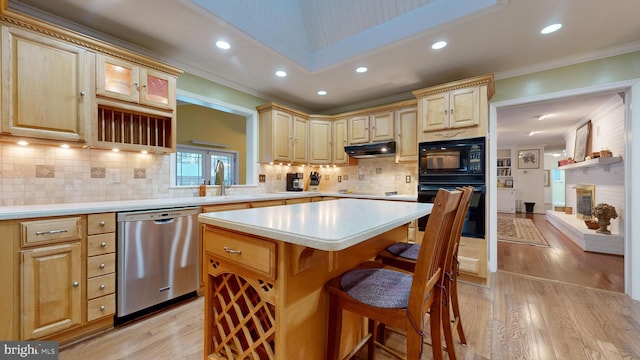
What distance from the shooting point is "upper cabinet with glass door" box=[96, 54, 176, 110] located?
7.06ft

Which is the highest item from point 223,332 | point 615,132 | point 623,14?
point 623,14

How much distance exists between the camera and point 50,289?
1.68m

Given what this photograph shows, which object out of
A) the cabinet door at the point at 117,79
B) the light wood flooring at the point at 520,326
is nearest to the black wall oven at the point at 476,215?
the light wood flooring at the point at 520,326

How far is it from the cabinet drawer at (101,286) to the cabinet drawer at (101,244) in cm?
19

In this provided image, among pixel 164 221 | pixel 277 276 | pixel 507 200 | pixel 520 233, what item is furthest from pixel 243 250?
pixel 507 200

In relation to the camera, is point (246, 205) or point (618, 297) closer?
point (618, 297)

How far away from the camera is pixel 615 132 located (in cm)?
395

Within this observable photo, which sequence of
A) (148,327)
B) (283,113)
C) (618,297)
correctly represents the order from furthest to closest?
(283,113) → (618,297) → (148,327)

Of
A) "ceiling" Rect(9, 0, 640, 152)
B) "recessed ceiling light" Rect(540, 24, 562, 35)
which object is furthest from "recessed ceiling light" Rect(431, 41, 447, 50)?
"recessed ceiling light" Rect(540, 24, 562, 35)

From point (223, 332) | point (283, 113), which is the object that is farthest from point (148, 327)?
point (283, 113)

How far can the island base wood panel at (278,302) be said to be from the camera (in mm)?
1091

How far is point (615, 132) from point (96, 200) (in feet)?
22.5

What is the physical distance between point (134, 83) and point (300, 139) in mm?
2332

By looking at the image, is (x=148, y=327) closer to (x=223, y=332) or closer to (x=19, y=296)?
(x=19, y=296)
